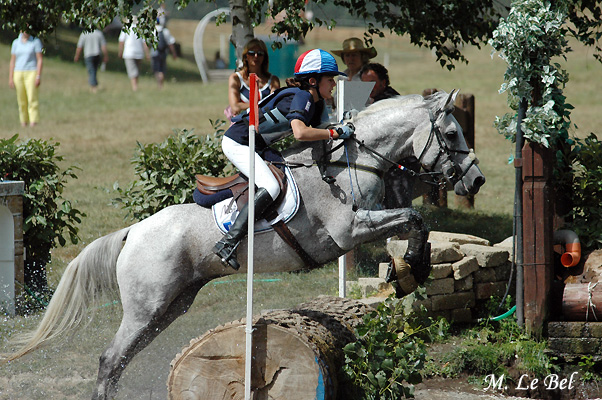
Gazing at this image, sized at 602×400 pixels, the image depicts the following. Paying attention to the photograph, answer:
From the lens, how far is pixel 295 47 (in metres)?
26.9

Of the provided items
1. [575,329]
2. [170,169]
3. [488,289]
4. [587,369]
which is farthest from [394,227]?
[170,169]

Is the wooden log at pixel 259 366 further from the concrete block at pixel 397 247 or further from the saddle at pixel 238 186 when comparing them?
the concrete block at pixel 397 247

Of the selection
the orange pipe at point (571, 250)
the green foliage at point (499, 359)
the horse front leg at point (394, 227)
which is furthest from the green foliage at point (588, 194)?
the horse front leg at point (394, 227)

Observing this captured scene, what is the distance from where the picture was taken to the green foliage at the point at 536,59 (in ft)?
18.3

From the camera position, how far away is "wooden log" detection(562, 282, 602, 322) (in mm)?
5598

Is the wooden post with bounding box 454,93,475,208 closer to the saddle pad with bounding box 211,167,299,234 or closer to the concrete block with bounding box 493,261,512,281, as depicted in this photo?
the concrete block with bounding box 493,261,512,281

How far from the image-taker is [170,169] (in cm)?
754

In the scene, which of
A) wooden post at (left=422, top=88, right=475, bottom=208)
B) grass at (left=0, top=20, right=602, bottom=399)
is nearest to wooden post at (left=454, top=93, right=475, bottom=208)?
wooden post at (left=422, top=88, right=475, bottom=208)

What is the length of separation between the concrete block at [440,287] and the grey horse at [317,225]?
1560 millimetres

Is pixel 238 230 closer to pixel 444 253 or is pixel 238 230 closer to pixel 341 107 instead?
pixel 341 107

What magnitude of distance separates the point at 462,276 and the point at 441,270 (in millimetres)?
207

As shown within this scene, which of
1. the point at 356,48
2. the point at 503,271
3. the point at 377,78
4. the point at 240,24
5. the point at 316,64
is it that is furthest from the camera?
the point at 240,24

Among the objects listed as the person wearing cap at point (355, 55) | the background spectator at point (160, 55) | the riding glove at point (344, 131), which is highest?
the background spectator at point (160, 55)

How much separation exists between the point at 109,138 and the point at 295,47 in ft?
39.9
